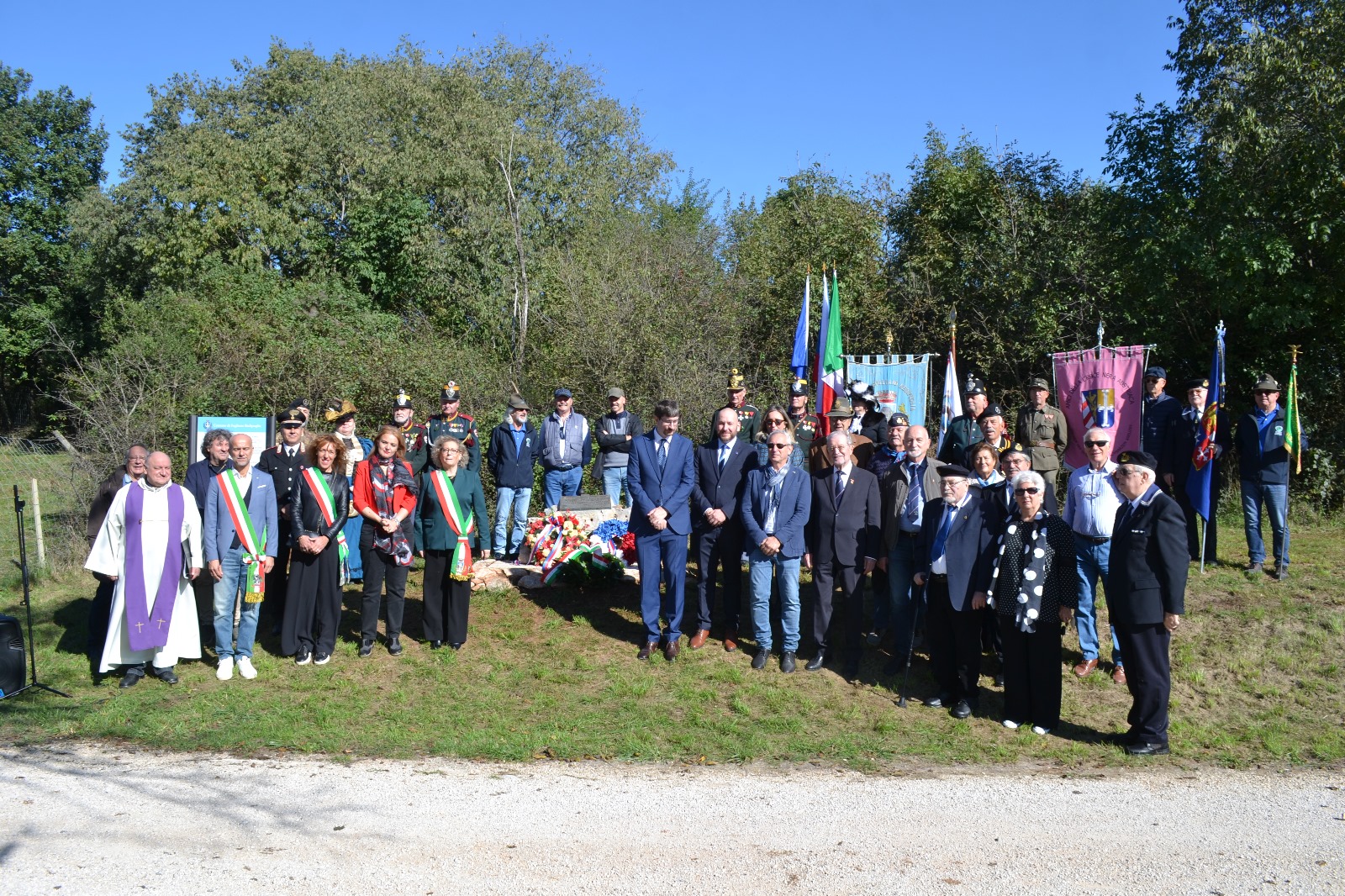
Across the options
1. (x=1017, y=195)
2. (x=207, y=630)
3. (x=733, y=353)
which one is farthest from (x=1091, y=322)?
(x=207, y=630)

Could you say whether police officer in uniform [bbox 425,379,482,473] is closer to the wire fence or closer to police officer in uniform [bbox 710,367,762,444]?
police officer in uniform [bbox 710,367,762,444]

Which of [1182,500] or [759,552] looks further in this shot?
[1182,500]

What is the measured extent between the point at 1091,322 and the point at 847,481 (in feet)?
37.5

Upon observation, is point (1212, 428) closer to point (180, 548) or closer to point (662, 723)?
point (662, 723)

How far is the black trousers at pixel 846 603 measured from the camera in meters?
8.33

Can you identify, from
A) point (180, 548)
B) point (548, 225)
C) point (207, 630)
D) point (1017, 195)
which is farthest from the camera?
point (548, 225)

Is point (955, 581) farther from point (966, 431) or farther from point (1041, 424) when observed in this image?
point (1041, 424)

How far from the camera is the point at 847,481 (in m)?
8.37

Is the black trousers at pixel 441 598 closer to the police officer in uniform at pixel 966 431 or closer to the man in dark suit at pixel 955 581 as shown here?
the man in dark suit at pixel 955 581

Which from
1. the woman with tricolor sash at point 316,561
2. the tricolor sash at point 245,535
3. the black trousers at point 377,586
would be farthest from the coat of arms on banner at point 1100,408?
the tricolor sash at point 245,535

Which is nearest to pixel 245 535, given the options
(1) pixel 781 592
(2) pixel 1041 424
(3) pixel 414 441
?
(3) pixel 414 441

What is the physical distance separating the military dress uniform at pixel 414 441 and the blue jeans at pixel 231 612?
5.31 feet

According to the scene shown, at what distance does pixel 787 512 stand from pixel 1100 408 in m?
5.76

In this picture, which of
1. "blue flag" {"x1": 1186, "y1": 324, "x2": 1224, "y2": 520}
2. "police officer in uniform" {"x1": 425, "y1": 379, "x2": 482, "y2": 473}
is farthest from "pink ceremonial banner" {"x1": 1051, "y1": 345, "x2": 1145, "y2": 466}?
"police officer in uniform" {"x1": 425, "y1": 379, "x2": 482, "y2": 473}
